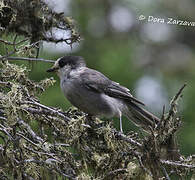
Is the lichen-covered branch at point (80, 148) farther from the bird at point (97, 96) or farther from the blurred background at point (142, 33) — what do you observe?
the blurred background at point (142, 33)

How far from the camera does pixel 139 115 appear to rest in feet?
18.7

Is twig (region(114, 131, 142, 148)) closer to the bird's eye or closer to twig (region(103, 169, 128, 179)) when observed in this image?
twig (region(103, 169, 128, 179))

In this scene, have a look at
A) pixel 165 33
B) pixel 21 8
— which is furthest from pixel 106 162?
pixel 165 33

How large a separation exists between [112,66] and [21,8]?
4.81 meters

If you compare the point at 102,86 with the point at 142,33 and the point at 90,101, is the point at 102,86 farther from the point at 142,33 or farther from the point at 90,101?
the point at 142,33

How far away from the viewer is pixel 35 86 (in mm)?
4926

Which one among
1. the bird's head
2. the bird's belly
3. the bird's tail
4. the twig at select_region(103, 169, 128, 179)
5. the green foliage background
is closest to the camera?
the twig at select_region(103, 169, 128, 179)

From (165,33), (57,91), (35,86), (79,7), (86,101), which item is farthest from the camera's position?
(165,33)

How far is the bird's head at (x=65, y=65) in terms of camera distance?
19.5 ft

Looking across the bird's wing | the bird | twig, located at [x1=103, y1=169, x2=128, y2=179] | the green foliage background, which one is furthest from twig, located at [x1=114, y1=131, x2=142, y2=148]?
the green foliage background

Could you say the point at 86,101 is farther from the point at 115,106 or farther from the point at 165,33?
the point at 165,33

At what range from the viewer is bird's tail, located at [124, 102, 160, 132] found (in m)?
5.60

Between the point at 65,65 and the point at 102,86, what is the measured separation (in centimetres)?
57

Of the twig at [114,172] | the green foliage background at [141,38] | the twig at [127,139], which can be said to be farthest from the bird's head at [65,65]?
the green foliage background at [141,38]
